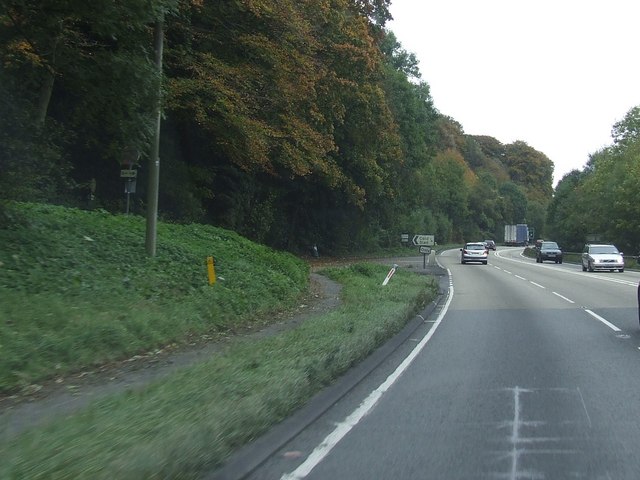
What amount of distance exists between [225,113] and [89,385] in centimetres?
1462

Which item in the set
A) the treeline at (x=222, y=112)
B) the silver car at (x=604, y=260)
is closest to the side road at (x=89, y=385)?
the treeline at (x=222, y=112)

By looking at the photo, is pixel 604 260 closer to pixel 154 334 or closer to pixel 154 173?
pixel 154 173

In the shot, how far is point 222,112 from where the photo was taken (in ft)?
69.0

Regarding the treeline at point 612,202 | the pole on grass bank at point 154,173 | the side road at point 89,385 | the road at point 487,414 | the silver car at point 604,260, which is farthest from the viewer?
the treeline at point 612,202

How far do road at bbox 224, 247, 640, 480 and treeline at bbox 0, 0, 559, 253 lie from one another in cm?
742

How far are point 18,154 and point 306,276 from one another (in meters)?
10.7

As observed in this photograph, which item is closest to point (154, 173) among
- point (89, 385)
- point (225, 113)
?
point (89, 385)

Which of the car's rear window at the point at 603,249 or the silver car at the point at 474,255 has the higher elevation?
the car's rear window at the point at 603,249

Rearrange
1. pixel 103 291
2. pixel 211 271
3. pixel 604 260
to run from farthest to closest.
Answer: pixel 604 260 → pixel 211 271 → pixel 103 291

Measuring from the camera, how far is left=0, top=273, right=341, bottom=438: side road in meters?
6.13

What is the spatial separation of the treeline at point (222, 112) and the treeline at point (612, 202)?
18.1 meters

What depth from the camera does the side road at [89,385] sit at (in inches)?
242

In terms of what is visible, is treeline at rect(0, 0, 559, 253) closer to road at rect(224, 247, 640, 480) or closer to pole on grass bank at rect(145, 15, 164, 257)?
pole on grass bank at rect(145, 15, 164, 257)

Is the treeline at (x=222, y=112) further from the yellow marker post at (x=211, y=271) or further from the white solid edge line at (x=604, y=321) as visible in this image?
the white solid edge line at (x=604, y=321)
